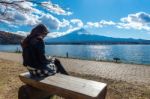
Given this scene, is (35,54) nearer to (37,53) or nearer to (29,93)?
(37,53)

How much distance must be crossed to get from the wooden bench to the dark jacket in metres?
0.30

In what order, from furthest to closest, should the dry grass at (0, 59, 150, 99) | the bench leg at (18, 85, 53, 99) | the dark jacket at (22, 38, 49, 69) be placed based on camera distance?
1. the dry grass at (0, 59, 150, 99)
2. the bench leg at (18, 85, 53, 99)
3. the dark jacket at (22, 38, 49, 69)

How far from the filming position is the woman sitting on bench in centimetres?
457

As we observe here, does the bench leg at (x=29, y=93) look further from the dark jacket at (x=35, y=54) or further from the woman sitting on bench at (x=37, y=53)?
the dark jacket at (x=35, y=54)

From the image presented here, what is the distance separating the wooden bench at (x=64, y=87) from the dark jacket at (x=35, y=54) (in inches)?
11.7

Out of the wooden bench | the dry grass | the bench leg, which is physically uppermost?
the wooden bench

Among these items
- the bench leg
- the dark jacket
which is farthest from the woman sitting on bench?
the bench leg

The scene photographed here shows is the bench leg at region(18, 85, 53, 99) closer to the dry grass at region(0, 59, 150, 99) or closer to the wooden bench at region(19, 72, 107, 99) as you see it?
the wooden bench at region(19, 72, 107, 99)

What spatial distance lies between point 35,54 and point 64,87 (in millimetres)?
935

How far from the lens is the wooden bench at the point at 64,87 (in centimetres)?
393

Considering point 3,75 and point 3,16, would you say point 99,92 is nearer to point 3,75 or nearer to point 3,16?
point 3,16

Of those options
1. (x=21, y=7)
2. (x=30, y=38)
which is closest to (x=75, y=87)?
(x=30, y=38)

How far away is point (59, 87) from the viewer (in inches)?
168

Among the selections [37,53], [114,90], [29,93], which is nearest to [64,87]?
[37,53]
